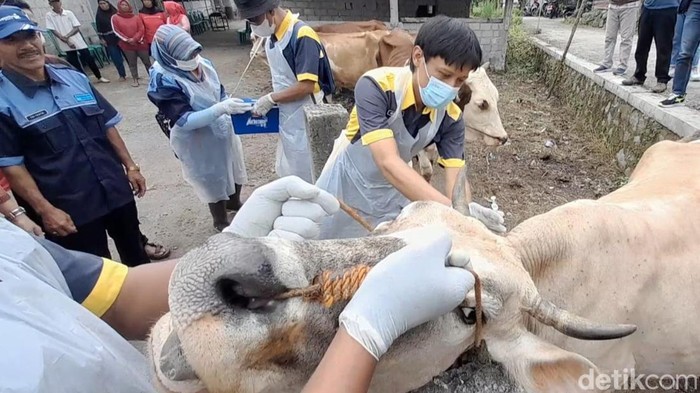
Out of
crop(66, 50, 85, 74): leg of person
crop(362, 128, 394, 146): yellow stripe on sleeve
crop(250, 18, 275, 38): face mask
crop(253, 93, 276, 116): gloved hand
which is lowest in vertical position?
crop(253, 93, 276, 116): gloved hand

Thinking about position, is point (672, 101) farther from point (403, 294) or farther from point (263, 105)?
point (403, 294)

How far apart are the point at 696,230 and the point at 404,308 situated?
1.95m

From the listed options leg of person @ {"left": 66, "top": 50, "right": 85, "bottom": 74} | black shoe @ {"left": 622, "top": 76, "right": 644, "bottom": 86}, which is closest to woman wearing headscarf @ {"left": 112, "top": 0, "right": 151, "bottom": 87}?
leg of person @ {"left": 66, "top": 50, "right": 85, "bottom": 74}

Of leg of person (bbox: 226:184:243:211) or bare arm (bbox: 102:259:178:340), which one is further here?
leg of person (bbox: 226:184:243:211)

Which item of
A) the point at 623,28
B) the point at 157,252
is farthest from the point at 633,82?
the point at 157,252

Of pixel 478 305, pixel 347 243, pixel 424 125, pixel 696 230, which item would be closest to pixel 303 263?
pixel 347 243

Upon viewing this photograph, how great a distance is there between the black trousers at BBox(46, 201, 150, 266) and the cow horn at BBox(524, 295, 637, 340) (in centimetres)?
312

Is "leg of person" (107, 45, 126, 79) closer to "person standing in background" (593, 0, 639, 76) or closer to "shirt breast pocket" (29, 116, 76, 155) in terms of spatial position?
"shirt breast pocket" (29, 116, 76, 155)

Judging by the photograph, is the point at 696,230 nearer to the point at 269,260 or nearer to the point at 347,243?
the point at 347,243

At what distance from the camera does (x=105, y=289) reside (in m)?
1.55

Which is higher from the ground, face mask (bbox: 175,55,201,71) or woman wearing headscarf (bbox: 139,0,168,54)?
woman wearing headscarf (bbox: 139,0,168,54)

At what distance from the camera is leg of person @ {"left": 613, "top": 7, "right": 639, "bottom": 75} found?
7145mm

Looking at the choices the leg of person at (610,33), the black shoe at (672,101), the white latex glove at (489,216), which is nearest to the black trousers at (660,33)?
the black shoe at (672,101)

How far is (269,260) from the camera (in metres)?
1.07
